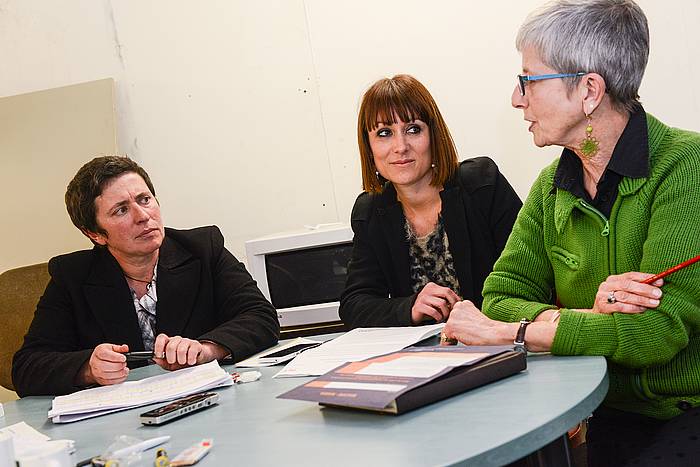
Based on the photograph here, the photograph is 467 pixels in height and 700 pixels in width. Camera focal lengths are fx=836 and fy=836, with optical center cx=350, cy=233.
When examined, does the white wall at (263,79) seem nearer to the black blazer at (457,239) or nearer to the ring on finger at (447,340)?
the black blazer at (457,239)

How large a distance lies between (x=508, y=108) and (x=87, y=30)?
2278 millimetres

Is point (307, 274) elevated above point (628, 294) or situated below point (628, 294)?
below

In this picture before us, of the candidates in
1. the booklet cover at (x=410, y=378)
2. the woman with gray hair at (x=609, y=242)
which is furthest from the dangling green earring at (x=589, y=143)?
the booklet cover at (x=410, y=378)

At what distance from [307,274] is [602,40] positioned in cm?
204

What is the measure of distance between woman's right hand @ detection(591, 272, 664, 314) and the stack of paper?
0.87 meters

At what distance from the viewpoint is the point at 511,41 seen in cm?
398

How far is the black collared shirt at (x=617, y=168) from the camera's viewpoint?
68.1 inches

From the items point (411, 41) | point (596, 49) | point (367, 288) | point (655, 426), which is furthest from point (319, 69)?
point (655, 426)

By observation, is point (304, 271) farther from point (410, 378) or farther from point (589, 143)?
point (410, 378)

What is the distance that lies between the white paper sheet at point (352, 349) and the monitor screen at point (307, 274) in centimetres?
136

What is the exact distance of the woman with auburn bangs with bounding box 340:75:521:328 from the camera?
2689 millimetres

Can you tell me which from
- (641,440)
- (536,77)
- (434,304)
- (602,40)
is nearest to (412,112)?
(434,304)

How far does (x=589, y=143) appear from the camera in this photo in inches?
72.6

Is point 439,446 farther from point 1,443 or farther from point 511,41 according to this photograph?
point 511,41
